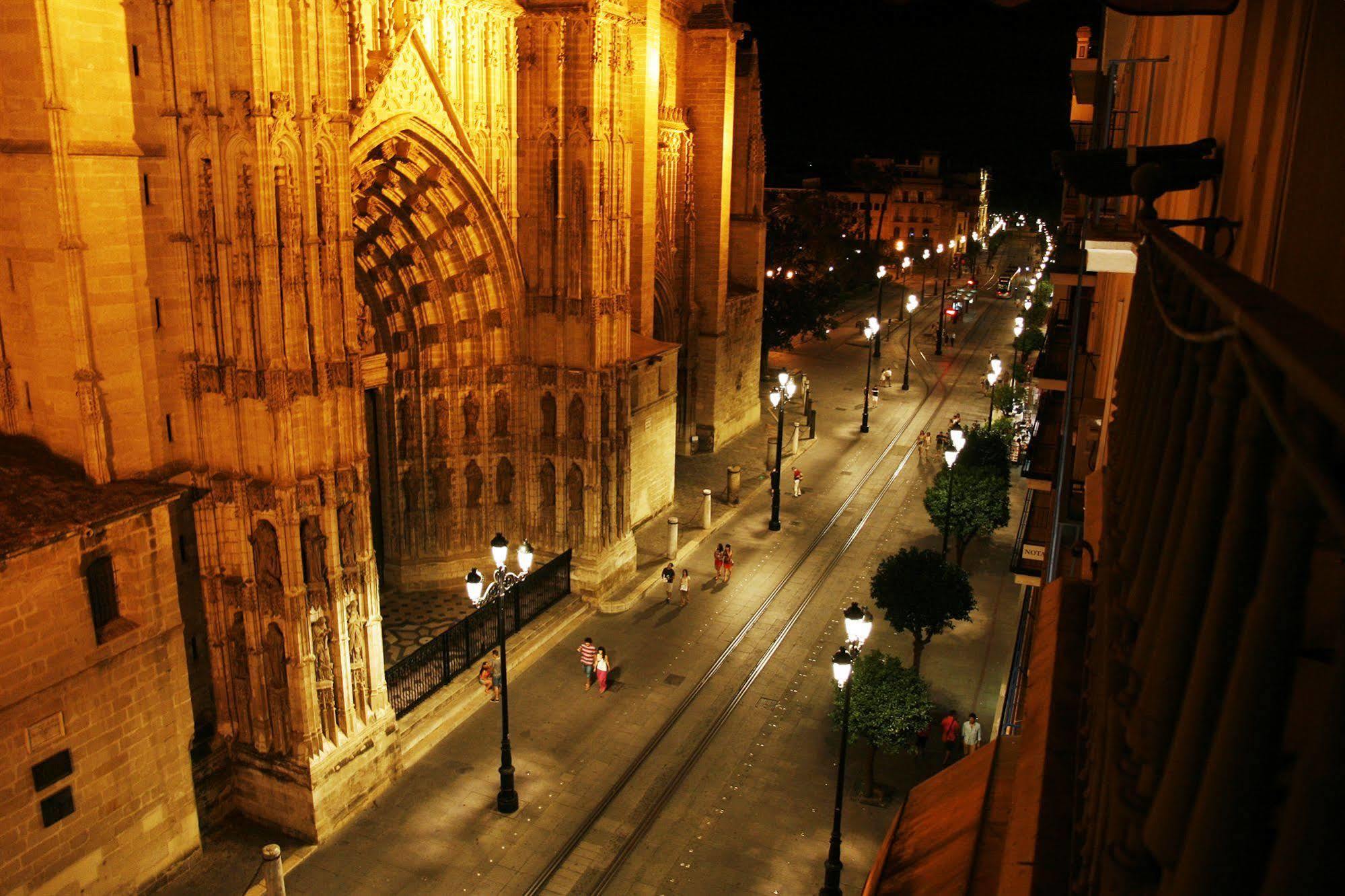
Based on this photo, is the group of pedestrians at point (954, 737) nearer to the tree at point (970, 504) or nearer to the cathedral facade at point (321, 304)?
the tree at point (970, 504)

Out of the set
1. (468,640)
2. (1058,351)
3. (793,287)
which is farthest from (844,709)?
(793,287)

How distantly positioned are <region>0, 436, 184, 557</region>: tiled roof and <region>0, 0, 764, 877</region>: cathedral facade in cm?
29

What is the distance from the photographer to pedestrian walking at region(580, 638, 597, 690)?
69.6ft

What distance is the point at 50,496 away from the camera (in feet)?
45.1

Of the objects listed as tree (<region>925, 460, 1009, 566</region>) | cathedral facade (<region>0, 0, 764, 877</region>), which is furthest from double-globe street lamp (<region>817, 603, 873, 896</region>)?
tree (<region>925, 460, 1009, 566</region>)

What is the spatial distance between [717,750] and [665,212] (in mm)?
19369

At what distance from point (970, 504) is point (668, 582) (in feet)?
26.6

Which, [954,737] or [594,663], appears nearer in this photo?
[954,737]

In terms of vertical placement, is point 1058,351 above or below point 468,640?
above

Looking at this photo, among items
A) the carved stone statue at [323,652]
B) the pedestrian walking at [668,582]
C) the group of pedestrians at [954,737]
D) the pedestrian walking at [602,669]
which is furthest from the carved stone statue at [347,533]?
the group of pedestrians at [954,737]

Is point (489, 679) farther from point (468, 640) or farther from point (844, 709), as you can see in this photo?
point (844, 709)

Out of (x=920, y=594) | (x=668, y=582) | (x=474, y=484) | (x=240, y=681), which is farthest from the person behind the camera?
(x=668, y=582)

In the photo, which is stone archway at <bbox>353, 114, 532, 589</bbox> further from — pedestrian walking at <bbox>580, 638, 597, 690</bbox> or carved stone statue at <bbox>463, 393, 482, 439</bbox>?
pedestrian walking at <bbox>580, 638, 597, 690</bbox>

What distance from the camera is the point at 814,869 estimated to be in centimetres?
1617
